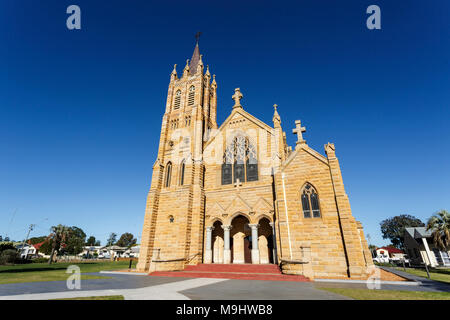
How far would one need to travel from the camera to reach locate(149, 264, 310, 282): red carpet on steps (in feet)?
41.6

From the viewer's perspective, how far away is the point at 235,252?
19672 millimetres

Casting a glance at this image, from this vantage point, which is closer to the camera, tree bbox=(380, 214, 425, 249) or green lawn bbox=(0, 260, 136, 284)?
green lawn bbox=(0, 260, 136, 284)

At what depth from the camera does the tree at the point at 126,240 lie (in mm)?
102500

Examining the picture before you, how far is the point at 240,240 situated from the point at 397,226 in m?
72.3

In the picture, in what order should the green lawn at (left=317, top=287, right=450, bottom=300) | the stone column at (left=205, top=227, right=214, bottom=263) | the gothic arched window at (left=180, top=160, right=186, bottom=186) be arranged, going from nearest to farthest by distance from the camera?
the green lawn at (left=317, top=287, right=450, bottom=300) → the stone column at (left=205, top=227, right=214, bottom=263) → the gothic arched window at (left=180, top=160, right=186, bottom=186)

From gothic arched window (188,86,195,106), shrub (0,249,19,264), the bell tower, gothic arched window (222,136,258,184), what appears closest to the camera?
the bell tower

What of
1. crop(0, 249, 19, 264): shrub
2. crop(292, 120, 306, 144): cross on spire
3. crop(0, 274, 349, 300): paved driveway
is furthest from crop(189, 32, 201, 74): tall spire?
crop(0, 249, 19, 264): shrub

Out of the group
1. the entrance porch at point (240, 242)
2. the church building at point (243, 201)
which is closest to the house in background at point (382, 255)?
the church building at point (243, 201)

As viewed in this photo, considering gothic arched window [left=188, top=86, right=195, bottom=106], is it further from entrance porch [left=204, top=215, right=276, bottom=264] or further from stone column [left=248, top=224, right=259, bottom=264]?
stone column [left=248, top=224, right=259, bottom=264]

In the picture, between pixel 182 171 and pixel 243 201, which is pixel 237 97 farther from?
pixel 243 201

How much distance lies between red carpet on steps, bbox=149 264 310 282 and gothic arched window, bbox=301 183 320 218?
16.4ft
